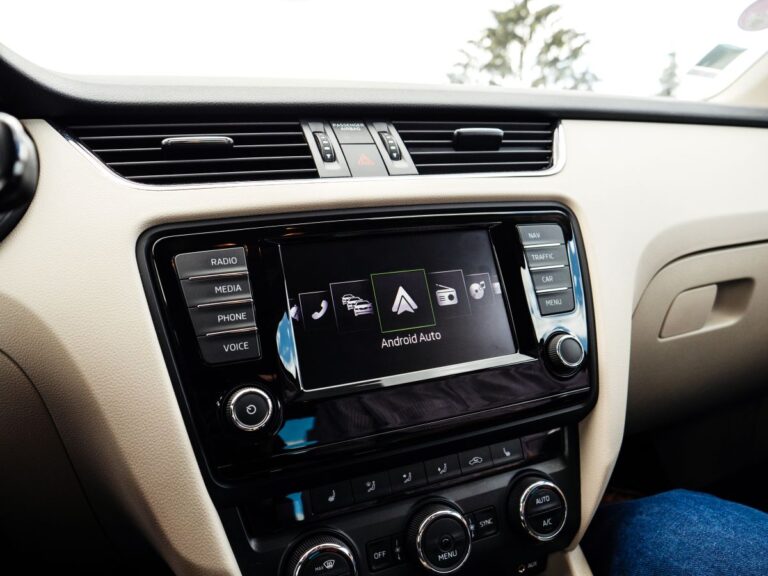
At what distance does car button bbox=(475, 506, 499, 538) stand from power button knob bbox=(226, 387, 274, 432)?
336 mm

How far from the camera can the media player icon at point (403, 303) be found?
0.70 metres

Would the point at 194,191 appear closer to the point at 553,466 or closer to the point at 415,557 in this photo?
the point at 415,557

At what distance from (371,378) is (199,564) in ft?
0.93

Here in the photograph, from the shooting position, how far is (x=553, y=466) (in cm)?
81

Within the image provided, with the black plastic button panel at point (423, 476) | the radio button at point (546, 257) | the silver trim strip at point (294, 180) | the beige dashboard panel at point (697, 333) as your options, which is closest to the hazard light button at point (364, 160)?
the silver trim strip at point (294, 180)

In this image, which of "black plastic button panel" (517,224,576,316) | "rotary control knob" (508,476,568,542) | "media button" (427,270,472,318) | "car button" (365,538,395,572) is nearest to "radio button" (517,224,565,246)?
"black plastic button panel" (517,224,576,316)

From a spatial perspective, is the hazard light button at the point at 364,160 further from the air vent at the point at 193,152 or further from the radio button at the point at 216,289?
the radio button at the point at 216,289

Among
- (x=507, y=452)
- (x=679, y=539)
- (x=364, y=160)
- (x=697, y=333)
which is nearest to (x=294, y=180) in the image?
(x=364, y=160)

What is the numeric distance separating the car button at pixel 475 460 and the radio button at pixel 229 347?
1.07ft

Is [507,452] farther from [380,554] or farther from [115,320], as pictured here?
[115,320]

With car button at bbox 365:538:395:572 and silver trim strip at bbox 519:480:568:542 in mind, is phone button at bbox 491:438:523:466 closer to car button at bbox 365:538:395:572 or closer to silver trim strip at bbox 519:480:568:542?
silver trim strip at bbox 519:480:568:542

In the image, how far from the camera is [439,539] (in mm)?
678

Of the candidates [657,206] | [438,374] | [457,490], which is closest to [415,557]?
[457,490]

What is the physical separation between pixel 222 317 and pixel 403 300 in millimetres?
228
